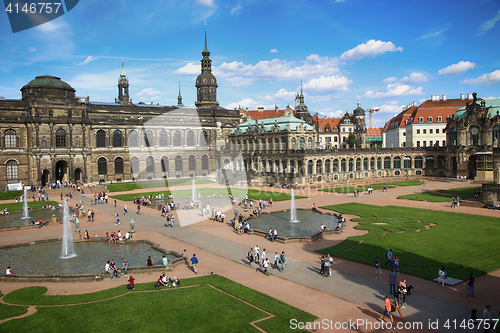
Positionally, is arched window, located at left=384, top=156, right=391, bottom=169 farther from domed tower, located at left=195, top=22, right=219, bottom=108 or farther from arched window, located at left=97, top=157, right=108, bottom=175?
arched window, located at left=97, top=157, right=108, bottom=175

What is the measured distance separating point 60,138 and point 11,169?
1162 centimetres

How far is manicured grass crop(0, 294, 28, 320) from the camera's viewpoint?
1885 centimetres

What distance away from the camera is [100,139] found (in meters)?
84.8

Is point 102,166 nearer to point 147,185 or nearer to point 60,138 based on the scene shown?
point 60,138

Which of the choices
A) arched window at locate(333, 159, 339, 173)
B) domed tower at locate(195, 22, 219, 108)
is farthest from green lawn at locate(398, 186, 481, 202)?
domed tower at locate(195, 22, 219, 108)

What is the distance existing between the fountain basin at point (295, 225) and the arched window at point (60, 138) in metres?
56.3

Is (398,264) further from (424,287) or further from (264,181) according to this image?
(264,181)

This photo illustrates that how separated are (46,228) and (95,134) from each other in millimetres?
46826

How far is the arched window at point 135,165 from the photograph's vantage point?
88.8m

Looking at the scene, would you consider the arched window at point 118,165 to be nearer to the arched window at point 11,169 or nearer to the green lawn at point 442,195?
the arched window at point 11,169

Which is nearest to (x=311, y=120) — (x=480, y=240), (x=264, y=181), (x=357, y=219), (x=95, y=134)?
(x=264, y=181)

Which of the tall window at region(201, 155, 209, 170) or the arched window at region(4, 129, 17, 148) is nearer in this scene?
the arched window at region(4, 129, 17, 148)

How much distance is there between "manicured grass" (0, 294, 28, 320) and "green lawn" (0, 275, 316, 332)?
0.77 meters

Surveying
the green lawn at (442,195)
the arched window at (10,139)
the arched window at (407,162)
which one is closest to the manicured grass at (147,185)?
the arched window at (10,139)
